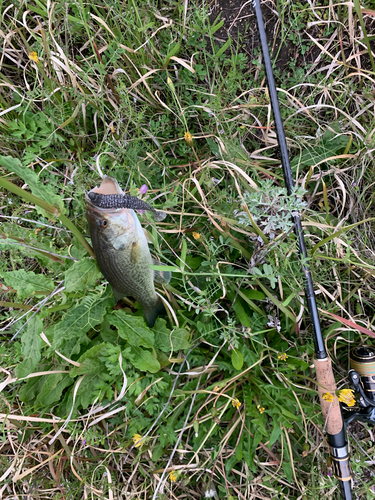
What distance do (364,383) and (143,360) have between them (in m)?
1.45

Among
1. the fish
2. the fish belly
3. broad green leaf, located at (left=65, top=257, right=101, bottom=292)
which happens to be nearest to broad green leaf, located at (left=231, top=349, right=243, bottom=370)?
the fish belly

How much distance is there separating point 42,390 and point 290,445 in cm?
179

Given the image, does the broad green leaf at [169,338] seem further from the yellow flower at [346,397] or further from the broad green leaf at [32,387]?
the yellow flower at [346,397]

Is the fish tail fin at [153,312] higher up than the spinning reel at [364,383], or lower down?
higher up

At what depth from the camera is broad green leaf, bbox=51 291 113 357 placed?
188 cm

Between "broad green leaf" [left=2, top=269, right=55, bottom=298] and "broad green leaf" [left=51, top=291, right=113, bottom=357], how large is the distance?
209mm

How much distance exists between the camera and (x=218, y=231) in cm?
221

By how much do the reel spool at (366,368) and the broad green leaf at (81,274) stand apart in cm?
175

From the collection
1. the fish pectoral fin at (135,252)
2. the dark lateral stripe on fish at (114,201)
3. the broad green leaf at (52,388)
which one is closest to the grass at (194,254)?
the broad green leaf at (52,388)

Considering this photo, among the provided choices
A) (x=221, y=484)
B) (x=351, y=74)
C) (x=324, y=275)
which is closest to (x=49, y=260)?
(x=324, y=275)

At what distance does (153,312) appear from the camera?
2.13 metres

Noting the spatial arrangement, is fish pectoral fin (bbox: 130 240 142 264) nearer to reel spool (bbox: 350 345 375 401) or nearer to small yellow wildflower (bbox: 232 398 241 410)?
small yellow wildflower (bbox: 232 398 241 410)

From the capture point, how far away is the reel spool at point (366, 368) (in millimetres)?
2002

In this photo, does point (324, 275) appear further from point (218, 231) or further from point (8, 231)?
point (8, 231)
